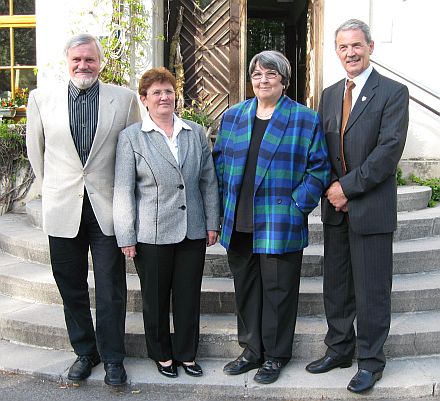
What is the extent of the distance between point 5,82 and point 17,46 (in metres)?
0.49

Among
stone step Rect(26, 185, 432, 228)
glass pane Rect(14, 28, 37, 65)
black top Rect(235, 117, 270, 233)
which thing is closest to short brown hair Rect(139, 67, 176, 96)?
black top Rect(235, 117, 270, 233)

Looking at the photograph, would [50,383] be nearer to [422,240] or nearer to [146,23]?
[422,240]

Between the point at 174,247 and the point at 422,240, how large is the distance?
99.8 inches

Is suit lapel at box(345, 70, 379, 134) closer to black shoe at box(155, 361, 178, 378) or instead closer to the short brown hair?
the short brown hair

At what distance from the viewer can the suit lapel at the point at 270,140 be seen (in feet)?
11.1

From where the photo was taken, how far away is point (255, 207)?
3461mm

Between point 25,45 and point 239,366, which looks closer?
point 239,366

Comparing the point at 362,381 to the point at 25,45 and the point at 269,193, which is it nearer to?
the point at 269,193

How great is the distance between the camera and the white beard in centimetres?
341

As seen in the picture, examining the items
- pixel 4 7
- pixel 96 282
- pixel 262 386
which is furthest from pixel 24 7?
pixel 262 386

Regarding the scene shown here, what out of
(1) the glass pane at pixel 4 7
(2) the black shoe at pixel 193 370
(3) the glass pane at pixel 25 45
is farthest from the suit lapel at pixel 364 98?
(1) the glass pane at pixel 4 7

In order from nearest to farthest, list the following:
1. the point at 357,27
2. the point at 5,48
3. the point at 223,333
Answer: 1. the point at 357,27
2. the point at 223,333
3. the point at 5,48

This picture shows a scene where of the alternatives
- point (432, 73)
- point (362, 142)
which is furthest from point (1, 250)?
point (432, 73)

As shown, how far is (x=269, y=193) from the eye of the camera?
3.43m
